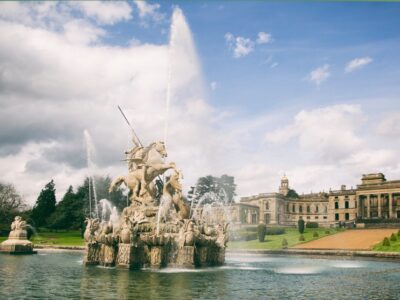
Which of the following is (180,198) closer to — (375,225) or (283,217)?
(375,225)

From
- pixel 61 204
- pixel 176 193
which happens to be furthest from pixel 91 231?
pixel 61 204

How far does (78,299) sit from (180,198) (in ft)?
42.6

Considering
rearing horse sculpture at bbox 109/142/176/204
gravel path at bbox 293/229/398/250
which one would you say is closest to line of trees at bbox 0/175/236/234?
gravel path at bbox 293/229/398/250

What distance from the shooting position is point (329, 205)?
124938 millimetres

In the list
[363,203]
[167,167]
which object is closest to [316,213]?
[363,203]

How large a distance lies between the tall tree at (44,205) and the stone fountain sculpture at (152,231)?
6346 cm

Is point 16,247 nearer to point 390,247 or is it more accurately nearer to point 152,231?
point 152,231

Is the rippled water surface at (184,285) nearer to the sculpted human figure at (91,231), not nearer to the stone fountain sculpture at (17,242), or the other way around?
the sculpted human figure at (91,231)

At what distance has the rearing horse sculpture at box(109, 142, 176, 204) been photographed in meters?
26.6

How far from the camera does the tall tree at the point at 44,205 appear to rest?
8562 centimetres

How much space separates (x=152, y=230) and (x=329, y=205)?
357 ft

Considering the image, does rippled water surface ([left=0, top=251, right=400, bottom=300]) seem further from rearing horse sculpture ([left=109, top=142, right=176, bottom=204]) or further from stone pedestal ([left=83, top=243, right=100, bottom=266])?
rearing horse sculpture ([left=109, top=142, right=176, bottom=204])

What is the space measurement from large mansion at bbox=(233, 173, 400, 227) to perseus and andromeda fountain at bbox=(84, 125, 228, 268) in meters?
85.4

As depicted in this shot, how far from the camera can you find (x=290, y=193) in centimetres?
14312
